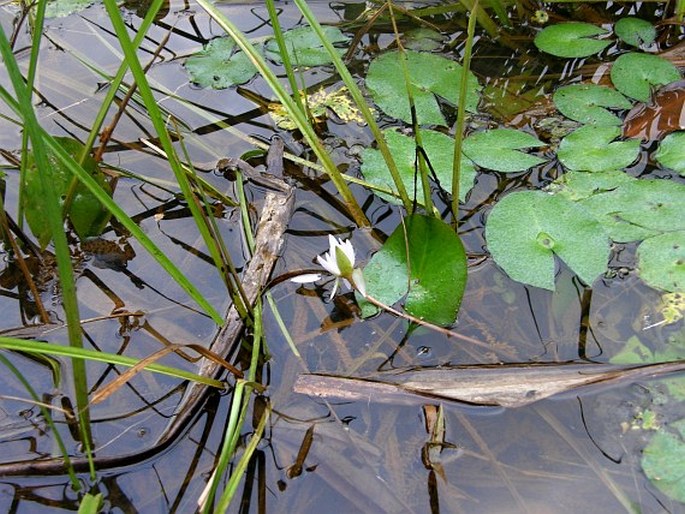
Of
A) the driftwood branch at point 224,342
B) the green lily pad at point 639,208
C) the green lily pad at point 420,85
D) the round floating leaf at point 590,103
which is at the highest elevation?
the green lily pad at point 420,85

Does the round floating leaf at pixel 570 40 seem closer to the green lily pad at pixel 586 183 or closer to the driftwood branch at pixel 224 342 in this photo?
the green lily pad at pixel 586 183

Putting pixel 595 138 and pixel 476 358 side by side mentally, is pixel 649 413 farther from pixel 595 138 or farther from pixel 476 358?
pixel 595 138

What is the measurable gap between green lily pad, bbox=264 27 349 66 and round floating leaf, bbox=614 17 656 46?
90 cm

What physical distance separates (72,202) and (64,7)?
3.99 feet

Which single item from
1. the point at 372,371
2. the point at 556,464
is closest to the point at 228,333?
the point at 372,371

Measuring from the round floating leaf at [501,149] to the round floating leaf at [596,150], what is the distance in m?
0.07

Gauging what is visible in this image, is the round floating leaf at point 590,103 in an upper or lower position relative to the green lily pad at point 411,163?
lower

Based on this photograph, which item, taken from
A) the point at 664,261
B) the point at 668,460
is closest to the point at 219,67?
the point at 664,261

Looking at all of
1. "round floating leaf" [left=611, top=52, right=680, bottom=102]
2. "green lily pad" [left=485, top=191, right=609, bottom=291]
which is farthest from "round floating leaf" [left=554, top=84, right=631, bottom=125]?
"green lily pad" [left=485, top=191, right=609, bottom=291]

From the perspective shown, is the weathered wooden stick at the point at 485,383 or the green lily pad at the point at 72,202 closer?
the weathered wooden stick at the point at 485,383

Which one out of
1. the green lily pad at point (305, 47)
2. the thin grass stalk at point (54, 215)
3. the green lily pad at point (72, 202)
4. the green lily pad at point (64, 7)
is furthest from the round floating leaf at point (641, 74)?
the green lily pad at point (64, 7)

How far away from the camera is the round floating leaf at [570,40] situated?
7.23 ft

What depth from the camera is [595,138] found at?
6.28 ft

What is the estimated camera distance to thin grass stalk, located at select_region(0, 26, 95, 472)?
0.98 m
